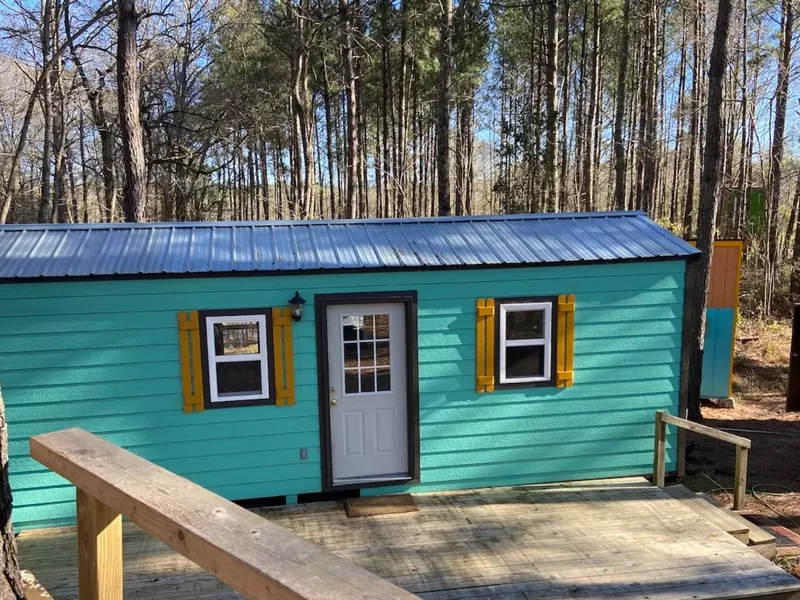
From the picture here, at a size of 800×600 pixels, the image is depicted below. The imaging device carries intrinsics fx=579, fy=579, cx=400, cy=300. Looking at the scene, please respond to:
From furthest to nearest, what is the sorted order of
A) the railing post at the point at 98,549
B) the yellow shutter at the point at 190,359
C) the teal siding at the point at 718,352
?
the teal siding at the point at 718,352, the yellow shutter at the point at 190,359, the railing post at the point at 98,549

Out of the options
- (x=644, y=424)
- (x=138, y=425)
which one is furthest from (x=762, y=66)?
(x=138, y=425)

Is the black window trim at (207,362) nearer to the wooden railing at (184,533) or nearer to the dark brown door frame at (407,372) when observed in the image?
the dark brown door frame at (407,372)

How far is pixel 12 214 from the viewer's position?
2039cm

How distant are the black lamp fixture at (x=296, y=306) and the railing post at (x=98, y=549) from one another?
12.3 feet

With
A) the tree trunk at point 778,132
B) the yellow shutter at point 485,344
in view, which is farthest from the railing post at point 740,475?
the tree trunk at point 778,132

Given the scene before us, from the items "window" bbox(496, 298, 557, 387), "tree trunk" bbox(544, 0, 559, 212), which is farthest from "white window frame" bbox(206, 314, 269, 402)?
"tree trunk" bbox(544, 0, 559, 212)

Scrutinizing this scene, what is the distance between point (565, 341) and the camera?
5.64m

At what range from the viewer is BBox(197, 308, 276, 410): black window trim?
16.9 ft

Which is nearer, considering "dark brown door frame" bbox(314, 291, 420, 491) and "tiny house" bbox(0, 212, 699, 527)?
"tiny house" bbox(0, 212, 699, 527)

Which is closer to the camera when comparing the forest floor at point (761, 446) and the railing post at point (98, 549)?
the railing post at point (98, 549)

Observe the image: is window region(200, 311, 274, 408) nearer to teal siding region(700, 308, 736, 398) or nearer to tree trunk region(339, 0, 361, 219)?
teal siding region(700, 308, 736, 398)

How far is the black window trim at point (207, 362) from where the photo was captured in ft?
16.9

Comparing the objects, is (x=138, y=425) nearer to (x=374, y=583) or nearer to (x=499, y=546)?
(x=499, y=546)

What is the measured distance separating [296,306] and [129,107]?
19.7 feet
